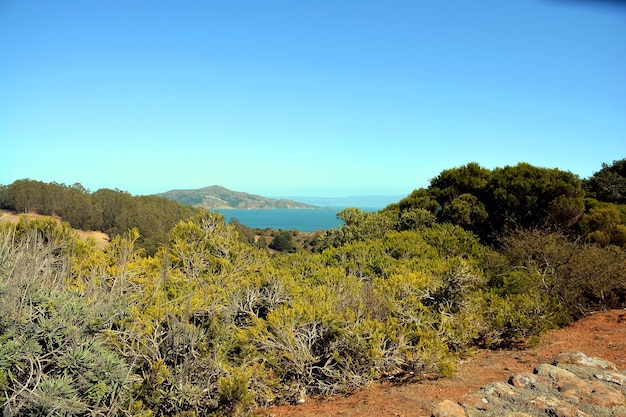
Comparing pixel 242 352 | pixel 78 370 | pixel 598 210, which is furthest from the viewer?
pixel 598 210

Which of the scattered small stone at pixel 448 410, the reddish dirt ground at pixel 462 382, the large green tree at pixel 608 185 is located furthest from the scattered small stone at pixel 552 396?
the large green tree at pixel 608 185

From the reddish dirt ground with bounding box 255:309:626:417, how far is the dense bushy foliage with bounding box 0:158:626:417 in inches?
9.8

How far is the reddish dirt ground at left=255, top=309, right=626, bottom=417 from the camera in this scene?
5234mm

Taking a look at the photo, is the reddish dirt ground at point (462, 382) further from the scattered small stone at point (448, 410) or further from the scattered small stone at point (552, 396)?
the scattered small stone at point (552, 396)

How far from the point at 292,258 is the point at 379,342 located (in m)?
7.27

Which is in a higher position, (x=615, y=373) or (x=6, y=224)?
(x=6, y=224)

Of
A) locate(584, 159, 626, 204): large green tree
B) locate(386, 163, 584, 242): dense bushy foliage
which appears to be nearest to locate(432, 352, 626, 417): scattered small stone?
locate(386, 163, 584, 242): dense bushy foliage

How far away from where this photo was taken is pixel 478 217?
18.4 metres

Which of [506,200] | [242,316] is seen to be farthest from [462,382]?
[506,200]

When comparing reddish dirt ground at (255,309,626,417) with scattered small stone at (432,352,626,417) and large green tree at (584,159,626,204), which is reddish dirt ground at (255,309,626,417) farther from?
large green tree at (584,159,626,204)

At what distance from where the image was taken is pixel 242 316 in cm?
733

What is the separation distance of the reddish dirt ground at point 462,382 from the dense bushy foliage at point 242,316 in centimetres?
25

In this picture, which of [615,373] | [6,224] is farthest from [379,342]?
[6,224]

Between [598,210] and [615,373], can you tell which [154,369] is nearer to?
[615,373]
